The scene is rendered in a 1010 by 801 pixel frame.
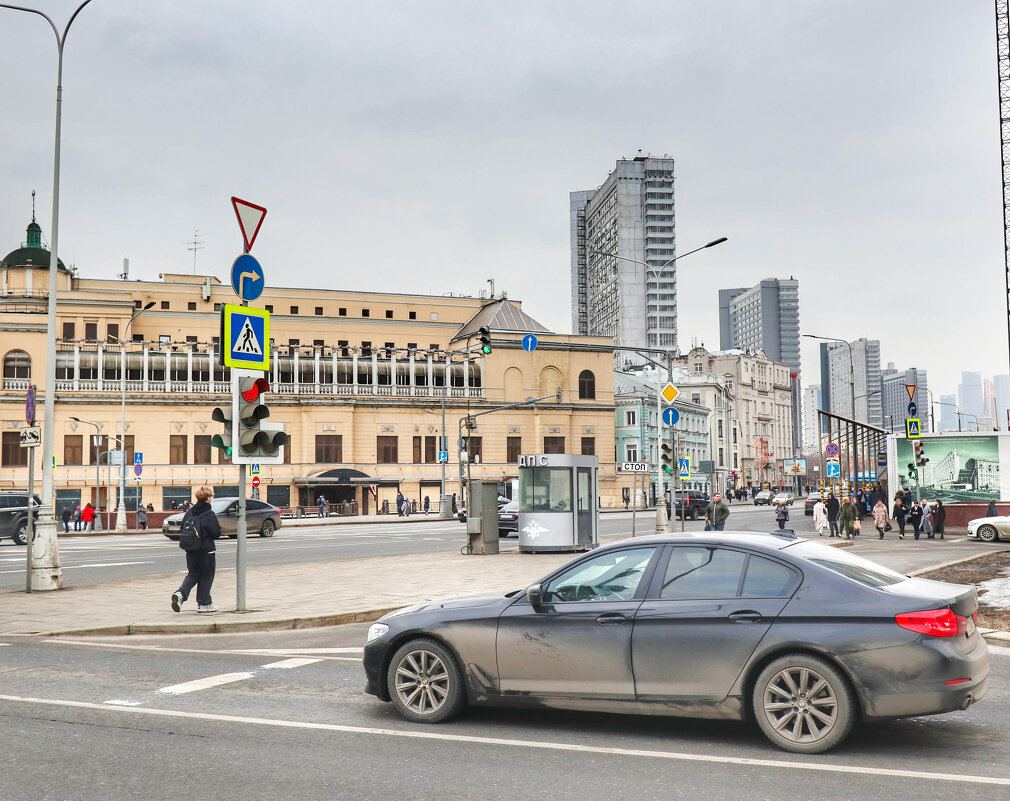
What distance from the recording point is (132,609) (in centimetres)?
1422

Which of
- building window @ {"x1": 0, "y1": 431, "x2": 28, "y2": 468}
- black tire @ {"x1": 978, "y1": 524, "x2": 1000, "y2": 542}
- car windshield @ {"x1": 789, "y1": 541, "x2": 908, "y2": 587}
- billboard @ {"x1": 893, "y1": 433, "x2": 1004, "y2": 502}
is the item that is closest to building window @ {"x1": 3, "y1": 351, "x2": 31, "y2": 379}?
building window @ {"x1": 0, "y1": 431, "x2": 28, "y2": 468}

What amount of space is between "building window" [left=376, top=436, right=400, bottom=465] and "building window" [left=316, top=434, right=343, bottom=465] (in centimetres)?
311

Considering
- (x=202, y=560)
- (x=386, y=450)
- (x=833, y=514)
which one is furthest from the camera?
(x=386, y=450)

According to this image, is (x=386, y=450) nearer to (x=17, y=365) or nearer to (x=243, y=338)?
(x=17, y=365)

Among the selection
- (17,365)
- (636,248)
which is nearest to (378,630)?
(17,365)

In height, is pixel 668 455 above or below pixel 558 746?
above

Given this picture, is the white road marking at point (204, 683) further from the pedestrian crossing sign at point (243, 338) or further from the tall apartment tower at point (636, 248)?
the tall apartment tower at point (636, 248)

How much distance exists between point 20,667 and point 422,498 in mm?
65519

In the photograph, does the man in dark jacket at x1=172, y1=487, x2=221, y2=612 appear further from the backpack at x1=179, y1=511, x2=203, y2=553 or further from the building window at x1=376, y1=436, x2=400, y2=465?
the building window at x1=376, y1=436, x2=400, y2=465

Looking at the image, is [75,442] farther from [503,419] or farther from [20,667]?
[20,667]

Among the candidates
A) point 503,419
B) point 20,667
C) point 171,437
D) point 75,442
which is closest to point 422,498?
point 503,419

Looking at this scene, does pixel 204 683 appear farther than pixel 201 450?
No

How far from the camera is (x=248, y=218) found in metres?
13.4

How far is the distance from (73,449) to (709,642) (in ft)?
224
